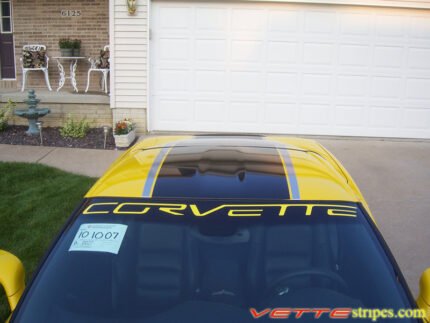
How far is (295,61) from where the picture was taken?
1007 cm

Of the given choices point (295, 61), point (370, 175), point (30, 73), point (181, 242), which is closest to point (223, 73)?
point (295, 61)

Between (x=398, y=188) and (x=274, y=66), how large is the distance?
3579 mm

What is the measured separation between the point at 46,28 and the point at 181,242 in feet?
37.5

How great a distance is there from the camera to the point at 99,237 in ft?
8.00

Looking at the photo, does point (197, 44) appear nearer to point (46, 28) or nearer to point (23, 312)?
point (46, 28)

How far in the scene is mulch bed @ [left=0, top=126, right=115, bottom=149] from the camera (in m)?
9.56

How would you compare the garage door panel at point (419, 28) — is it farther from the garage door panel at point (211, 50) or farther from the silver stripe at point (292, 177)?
the silver stripe at point (292, 177)

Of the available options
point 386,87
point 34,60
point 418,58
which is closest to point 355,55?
point 386,87

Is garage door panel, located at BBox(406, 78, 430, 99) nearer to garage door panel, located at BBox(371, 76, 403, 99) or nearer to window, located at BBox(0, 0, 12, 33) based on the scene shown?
garage door panel, located at BBox(371, 76, 403, 99)

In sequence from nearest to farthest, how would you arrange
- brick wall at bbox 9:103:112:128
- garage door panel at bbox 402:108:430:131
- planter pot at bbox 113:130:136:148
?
planter pot at bbox 113:130:136:148
garage door panel at bbox 402:108:430:131
brick wall at bbox 9:103:112:128

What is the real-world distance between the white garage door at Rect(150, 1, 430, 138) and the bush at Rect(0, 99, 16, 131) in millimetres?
2739

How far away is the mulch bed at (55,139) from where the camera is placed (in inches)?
376

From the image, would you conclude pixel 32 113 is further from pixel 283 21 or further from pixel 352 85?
pixel 352 85

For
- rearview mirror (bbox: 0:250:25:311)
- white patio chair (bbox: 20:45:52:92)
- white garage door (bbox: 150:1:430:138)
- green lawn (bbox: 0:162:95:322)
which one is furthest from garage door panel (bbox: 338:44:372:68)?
rearview mirror (bbox: 0:250:25:311)
